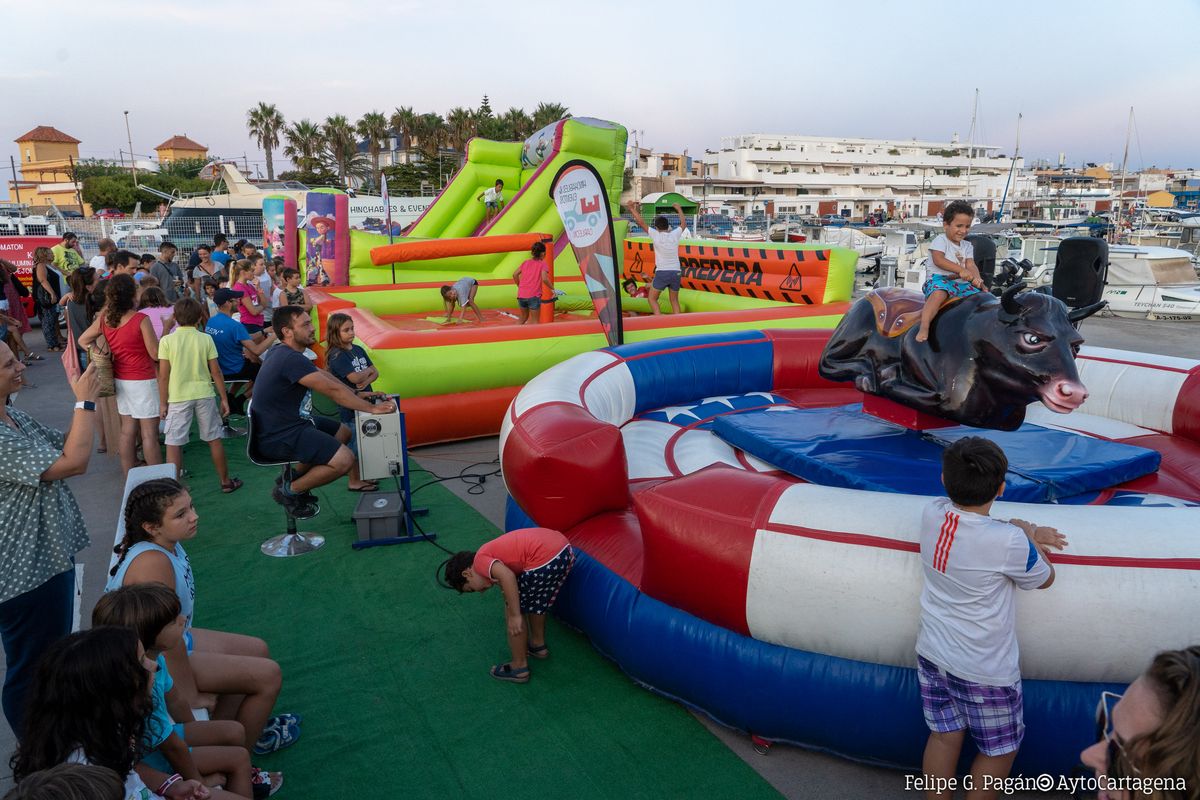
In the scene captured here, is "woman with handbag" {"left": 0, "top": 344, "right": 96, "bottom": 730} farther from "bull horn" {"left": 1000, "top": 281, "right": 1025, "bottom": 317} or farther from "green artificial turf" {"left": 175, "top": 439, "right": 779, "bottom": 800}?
"bull horn" {"left": 1000, "top": 281, "right": 1025, "bottom": 317}

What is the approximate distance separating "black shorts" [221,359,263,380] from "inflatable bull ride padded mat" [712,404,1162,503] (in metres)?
3.98

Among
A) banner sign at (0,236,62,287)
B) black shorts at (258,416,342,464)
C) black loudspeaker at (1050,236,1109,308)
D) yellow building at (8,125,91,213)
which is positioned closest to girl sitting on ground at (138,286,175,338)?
black shorts at (258,416,342,464)

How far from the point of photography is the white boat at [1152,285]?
1438 centimetres

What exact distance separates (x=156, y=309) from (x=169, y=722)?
425 centimetres

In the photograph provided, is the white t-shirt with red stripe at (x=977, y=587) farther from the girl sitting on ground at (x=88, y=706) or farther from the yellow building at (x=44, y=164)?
the yellow building at (x=44, y=164)

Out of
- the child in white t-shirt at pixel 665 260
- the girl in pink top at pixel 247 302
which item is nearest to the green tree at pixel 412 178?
the child in white t-shirt at pixel 665 260

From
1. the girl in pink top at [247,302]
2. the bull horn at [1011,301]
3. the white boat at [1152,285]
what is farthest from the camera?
the white boat at [1152,285]

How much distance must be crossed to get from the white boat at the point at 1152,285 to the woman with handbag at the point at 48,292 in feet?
55.6

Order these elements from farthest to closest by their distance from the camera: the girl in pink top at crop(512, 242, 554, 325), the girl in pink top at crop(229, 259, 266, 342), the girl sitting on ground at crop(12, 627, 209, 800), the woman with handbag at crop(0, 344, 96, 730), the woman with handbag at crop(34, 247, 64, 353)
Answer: the woman with handbag at crop(34, 247, 64, 353), the girl in pink top at crop(512, 242, 554, 325), the girl in pink top at crop(229, 259, 266, 342), the woman with handbag at crop(0, 344, 96, 730), the girl sitting on ground at crop(12, 627, 209, 800)

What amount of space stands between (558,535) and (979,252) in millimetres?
4351

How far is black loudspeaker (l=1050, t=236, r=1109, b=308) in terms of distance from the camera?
5352 mm

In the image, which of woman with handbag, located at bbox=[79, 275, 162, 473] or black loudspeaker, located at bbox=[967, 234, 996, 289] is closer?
woman with handbag, located at bbox=[79, 275, 162, 473]

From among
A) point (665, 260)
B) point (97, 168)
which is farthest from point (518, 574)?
point (97, 168)

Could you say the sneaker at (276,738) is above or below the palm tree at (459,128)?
below
